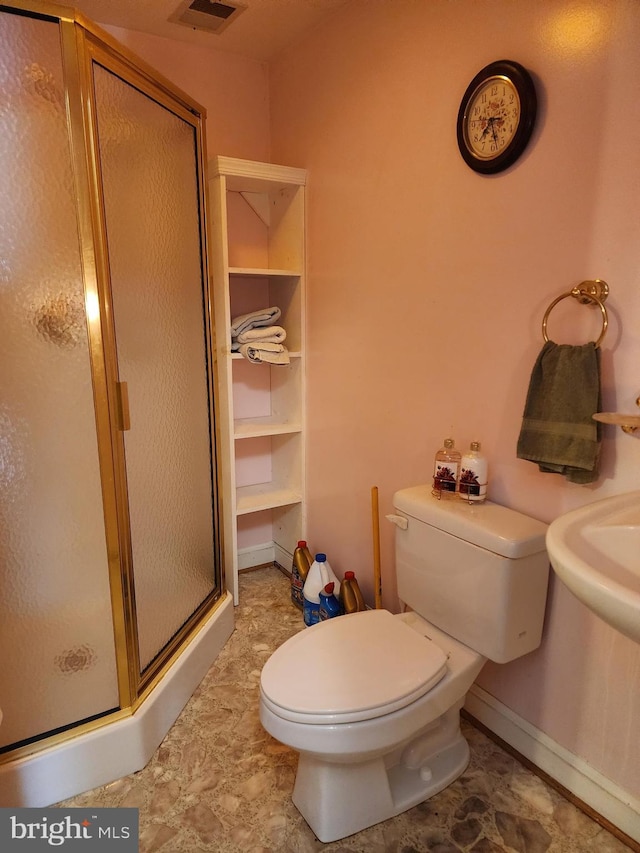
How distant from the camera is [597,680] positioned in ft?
4.27

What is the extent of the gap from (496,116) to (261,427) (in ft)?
4.78

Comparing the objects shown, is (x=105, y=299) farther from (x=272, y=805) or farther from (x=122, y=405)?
(x=272, y=805)

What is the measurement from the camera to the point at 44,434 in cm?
134

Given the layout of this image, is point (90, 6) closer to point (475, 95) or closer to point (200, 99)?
point (200, 99)

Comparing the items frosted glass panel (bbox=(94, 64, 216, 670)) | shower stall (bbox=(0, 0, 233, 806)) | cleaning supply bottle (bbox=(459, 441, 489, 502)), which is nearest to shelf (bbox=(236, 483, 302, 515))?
frosted glass panel (bbox=(94, 64, 216, 670))

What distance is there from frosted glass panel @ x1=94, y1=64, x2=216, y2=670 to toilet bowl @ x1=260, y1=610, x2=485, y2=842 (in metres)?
0.56

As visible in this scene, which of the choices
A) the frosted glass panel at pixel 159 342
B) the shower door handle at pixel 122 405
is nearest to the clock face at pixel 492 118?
the frosted glass panel at pixel 159 342

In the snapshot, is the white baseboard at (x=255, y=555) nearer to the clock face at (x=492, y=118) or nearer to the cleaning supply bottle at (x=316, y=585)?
the cleaning supply bottle at (x=316, y=585)

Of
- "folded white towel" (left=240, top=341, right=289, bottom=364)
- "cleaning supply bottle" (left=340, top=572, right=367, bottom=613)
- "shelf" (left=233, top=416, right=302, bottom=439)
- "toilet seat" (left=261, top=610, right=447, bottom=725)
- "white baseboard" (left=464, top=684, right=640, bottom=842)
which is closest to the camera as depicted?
"toilet seat" (left=261, top=610, right=447, bottom=725)

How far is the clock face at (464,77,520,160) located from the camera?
4.32ft

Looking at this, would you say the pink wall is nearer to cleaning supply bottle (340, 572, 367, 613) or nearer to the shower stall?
cleaning supply bottle (340, 572, 367, 613)

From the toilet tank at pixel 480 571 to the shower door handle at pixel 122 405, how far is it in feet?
2.66

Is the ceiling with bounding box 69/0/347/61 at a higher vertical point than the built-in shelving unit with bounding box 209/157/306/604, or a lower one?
higher

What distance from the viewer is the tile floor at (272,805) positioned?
4.19ft
